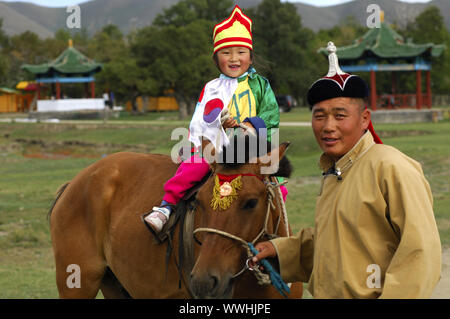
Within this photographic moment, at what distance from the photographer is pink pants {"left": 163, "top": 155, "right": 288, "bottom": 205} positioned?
4.22 meters

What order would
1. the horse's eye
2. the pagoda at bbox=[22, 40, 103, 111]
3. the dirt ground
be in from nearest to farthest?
the horse's eye < the dirt ground < the pagoda at bbox=[22, 40, 103, 111]

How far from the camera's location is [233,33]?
4.24 m

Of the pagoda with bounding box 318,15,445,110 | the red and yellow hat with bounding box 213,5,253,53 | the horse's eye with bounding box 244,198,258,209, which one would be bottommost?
the horse's eye with bounding box 244,198,258,209

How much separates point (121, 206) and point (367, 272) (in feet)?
9.52

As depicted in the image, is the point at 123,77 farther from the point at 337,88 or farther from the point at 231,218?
the point at 337,88

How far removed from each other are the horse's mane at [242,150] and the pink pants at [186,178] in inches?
25.0

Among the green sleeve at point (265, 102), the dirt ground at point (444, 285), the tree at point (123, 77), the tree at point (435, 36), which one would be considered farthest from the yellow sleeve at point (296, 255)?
the tree at point (435, 36)

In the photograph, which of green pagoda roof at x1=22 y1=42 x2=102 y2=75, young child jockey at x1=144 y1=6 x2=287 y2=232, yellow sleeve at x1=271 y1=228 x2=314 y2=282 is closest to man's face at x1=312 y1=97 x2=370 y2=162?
yellow sleeve at x1=271 y1=228 x2=314 y2=282

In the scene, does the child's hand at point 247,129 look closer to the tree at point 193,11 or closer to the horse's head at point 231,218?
the horse's head at point 231,218

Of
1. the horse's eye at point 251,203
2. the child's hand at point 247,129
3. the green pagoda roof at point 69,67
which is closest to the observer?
the horse's eye at point 251,203

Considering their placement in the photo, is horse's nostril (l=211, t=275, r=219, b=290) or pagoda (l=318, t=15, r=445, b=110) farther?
pagoda (l=318, t=15, r=445, b=110)

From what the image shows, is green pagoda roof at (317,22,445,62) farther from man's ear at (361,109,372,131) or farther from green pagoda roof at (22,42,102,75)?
man's ear at (361,109,372,131)

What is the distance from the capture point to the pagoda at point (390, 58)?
33.6m

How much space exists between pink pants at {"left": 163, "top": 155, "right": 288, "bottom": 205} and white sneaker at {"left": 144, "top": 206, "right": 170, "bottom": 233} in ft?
0.28
